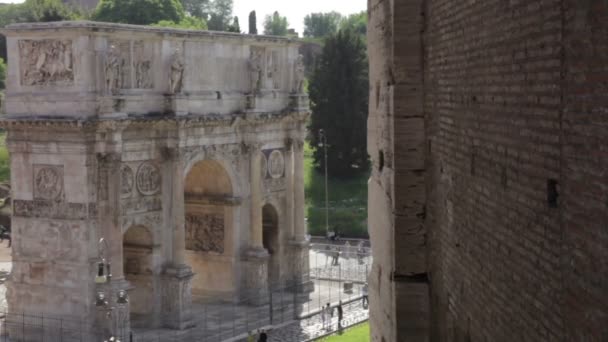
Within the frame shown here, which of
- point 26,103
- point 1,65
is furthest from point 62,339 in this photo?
point 1,65

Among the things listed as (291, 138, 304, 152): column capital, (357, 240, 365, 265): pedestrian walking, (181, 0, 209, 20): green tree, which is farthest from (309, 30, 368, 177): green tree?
(181, 0, 209, 20): green tree

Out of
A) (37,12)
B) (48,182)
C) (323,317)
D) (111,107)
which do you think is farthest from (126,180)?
(37,12)

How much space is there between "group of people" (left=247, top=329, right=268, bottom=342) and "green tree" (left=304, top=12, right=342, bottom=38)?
102416mm

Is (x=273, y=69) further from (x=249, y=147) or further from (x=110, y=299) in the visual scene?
(x=110, y=299)

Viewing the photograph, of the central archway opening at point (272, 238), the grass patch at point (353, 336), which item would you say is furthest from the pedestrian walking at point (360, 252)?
the grass patch at point (353, 336)

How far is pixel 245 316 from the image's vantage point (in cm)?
3397

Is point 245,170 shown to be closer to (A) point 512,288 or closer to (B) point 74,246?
(B) point 74,246

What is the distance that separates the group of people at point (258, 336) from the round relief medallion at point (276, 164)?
7528mm

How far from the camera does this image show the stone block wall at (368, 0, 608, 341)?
17.3ft

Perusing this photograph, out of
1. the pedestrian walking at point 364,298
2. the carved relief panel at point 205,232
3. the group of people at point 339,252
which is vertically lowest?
the pedestrian walking at point 364,298

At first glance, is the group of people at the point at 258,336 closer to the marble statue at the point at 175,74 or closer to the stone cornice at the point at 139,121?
the stone cornice at the point at 139,121

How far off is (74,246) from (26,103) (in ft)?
13.6

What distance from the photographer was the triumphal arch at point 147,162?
2973cm

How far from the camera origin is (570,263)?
5461mm
